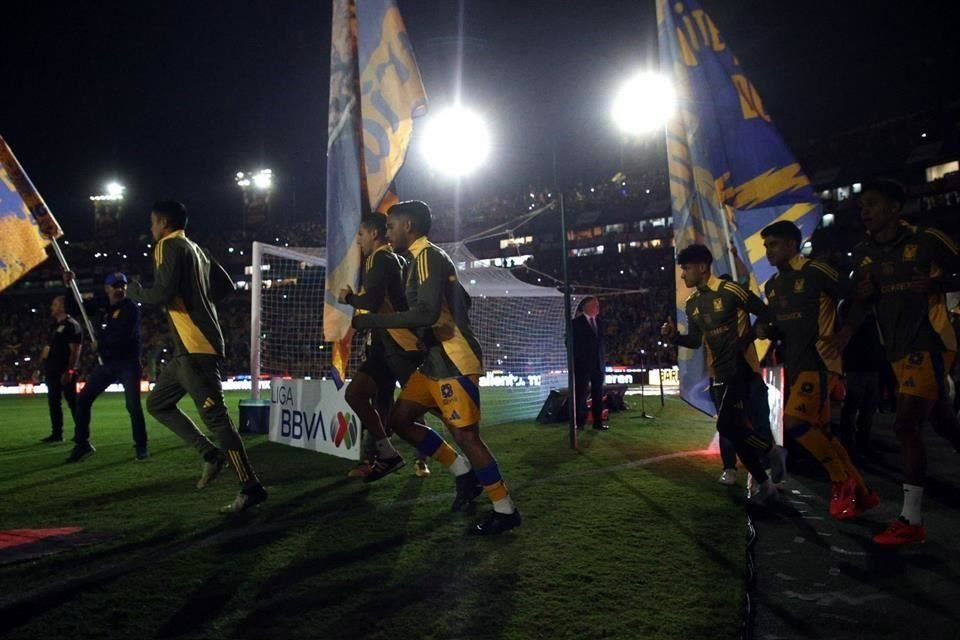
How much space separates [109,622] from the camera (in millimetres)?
2768

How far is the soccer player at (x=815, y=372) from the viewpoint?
4625 mm

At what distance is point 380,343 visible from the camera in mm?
5648

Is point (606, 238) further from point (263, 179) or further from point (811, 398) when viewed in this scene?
point (811, 398)

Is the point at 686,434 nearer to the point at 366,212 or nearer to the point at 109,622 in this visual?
the point at 366,212

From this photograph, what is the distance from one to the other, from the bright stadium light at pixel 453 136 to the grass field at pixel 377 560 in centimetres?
944

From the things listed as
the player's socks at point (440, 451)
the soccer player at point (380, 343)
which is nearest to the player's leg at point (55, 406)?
the soccer player at point (380, 343)

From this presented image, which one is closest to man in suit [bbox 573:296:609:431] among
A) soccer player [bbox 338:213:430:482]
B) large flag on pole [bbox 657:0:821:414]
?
large flag on pole [bbox 657:0:821:414]

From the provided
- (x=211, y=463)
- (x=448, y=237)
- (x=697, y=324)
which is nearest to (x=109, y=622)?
(x=211, y=463)

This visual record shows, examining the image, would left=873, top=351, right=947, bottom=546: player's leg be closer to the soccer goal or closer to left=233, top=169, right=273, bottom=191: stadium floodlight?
the soccer goal

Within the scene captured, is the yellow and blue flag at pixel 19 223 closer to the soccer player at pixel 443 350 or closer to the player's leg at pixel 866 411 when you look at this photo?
the soccer player at pixel 443 350

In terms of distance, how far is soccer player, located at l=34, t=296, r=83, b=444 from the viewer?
9547mm

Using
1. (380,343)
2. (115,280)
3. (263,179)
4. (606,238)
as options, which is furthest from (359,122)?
(263,179)

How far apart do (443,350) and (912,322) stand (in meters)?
2.73

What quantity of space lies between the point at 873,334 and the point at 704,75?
10.8ft
